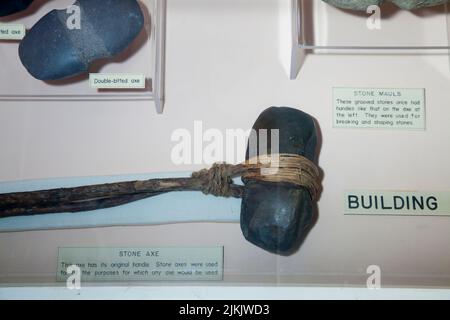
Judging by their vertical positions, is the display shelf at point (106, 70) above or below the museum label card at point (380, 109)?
above

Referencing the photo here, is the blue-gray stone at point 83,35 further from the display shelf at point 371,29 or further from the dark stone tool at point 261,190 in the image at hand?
the display shelf at point 371,29

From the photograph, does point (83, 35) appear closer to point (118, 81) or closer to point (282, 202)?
point (118, 81)

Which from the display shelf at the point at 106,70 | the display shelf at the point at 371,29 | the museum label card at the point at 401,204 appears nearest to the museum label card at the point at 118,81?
the display shelf at the point at 106,70

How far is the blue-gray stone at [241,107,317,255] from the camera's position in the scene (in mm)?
836

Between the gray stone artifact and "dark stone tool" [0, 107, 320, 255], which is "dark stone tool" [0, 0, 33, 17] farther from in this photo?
the gray stone artifact

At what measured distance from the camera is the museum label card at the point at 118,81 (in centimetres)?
94

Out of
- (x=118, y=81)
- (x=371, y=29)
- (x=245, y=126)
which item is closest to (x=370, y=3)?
(x=371, y=29)

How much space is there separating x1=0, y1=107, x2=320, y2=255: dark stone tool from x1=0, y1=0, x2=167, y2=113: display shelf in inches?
7.8

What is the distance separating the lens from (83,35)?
0.92m

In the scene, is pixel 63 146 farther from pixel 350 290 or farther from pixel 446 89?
pixel 446 89

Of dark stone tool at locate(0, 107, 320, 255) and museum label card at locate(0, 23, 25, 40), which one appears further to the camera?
museum label card at locate(0, 23, 25, 40)

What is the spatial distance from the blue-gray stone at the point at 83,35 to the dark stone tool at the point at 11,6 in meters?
0.10

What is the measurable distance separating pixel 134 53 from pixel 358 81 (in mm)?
507

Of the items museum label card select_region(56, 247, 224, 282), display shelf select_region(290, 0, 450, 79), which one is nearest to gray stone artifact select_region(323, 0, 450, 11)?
display shelf select_region(290, 0, 450, 79)
